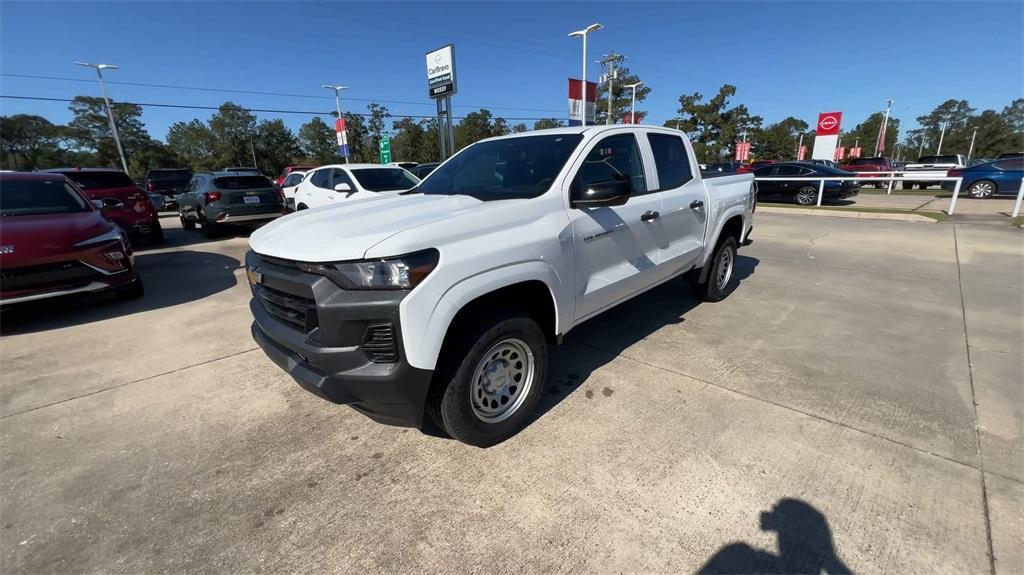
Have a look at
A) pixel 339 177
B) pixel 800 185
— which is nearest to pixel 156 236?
pixel 339 177

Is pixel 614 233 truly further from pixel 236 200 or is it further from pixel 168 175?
pixel 168 175

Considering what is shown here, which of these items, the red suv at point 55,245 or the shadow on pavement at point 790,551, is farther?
the red suv at point 55,245

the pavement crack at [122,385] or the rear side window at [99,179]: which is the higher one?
the rear side window at [99,179]

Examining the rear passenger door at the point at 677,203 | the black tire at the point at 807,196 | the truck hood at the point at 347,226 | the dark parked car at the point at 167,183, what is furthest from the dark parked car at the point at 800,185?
the dark parked car at the point at 167,183

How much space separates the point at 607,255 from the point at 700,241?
183cm

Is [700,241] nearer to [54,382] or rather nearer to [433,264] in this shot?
[433,264]

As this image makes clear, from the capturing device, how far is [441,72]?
69.8 feet

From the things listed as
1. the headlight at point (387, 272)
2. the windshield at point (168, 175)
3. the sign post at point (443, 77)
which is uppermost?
the sign post at point (443, 77)

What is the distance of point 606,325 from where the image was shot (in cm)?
456

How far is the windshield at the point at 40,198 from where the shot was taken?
17.0 feet

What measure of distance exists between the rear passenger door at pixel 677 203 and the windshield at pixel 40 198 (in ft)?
22.4

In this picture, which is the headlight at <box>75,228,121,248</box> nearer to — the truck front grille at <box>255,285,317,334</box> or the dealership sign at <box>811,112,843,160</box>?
the truck front grille at <box>255,285,317,334</box>

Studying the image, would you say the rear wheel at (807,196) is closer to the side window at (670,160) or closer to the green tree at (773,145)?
the side window at (670,160)

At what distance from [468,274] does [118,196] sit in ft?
33.2
